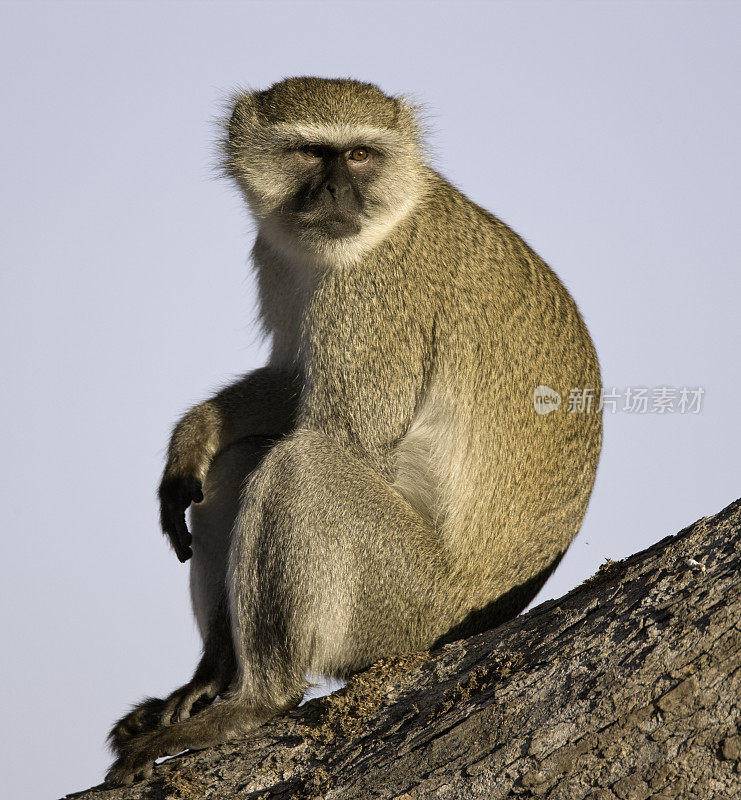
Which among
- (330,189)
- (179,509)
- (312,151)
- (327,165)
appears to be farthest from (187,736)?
(312,151)

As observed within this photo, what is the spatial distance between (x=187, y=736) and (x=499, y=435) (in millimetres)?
2475

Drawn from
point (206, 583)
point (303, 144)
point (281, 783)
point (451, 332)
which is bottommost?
point (281, 783)

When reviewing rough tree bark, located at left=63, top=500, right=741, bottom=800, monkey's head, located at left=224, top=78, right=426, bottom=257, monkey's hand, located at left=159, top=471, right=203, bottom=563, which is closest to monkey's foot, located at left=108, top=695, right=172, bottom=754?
rough tree bark, located at left=63, top=500, right=741, bottom=800

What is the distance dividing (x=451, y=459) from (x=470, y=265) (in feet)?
4.27

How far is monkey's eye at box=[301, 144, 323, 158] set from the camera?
6.18 m

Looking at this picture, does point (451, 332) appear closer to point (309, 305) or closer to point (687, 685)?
point (309, 305)

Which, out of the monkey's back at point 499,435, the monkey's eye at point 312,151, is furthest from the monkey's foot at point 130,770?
the monkey's eye at point 312,151

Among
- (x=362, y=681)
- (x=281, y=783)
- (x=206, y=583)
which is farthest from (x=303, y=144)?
(x=281, y=783)

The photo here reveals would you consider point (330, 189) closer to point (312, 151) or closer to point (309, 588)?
point (312, 151)

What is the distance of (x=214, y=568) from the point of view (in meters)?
6.10

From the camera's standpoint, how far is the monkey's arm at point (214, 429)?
19.9 feet

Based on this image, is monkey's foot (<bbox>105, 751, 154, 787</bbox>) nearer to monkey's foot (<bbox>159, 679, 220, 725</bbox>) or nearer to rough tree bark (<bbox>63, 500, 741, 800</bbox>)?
rough tree bark (<bbox>63, 500, 741, 800</bbox>)

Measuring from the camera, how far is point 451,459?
224 inches

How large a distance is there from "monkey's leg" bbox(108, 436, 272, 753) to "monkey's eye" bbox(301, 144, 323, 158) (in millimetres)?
1931
